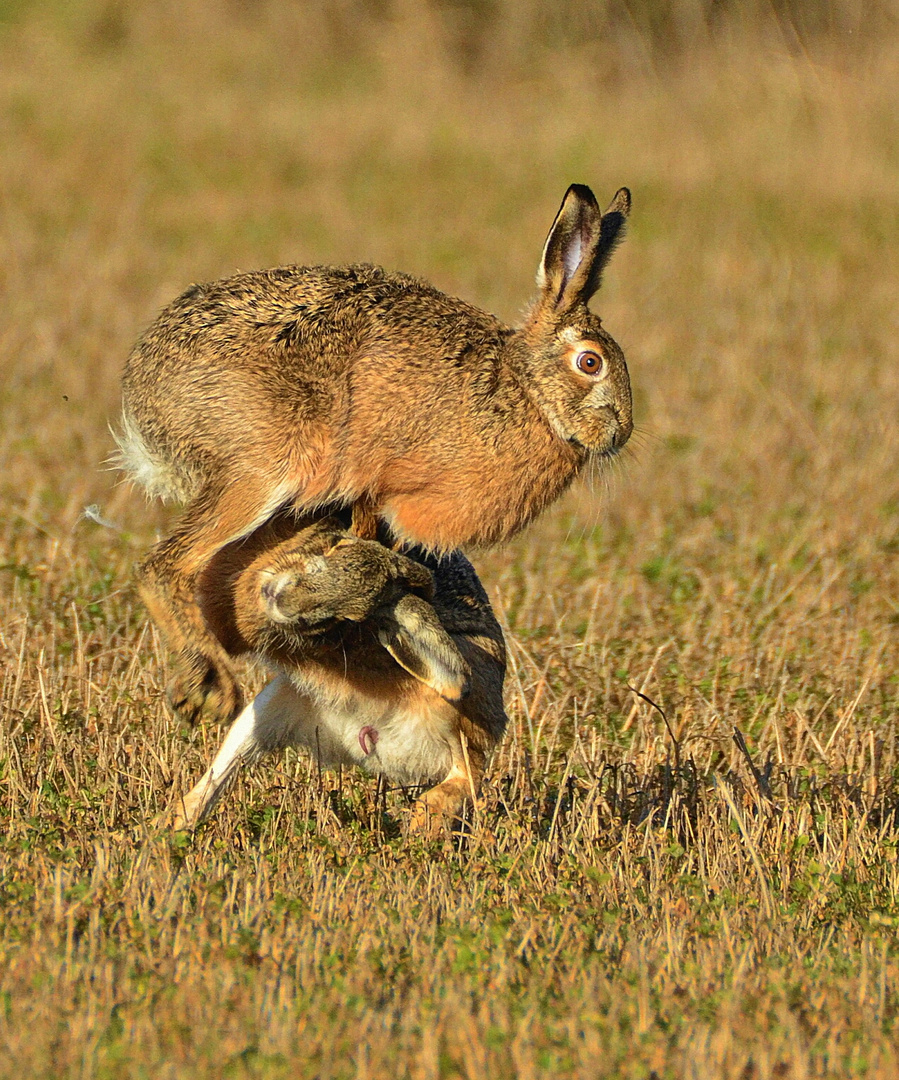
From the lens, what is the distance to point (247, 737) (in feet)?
19.0

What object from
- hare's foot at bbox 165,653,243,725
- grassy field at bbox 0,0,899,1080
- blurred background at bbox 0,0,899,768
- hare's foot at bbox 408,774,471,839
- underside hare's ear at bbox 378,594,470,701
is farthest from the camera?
blurred background at bbox 0,0,899,768

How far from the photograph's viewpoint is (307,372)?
541cm

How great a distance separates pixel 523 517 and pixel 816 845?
151cm

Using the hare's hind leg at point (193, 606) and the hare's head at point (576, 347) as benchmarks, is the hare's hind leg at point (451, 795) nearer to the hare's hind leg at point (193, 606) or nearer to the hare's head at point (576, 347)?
the hare's hind leg at point (193, 606)

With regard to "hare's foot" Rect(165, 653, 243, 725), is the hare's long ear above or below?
above

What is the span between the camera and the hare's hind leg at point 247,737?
18.9ft

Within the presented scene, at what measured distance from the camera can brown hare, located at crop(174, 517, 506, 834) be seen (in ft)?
17.3

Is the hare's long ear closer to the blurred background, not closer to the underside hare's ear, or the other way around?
the blurred background

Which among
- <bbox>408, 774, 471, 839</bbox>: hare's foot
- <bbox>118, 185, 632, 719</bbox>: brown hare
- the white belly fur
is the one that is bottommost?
<bbox>408, 774, 471, 839</bbox>: hare's foot

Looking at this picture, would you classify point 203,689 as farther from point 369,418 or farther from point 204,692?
point 369,418

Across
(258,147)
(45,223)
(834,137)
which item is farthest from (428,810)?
(834,137)

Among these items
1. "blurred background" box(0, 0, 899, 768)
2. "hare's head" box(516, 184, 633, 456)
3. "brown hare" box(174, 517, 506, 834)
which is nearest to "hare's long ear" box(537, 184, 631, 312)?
"hare's head" box(516, 184, 633, 456)

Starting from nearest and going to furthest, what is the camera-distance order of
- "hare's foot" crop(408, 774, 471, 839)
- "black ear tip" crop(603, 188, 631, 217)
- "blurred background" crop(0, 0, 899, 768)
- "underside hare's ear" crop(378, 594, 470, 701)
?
"underside hare's ear" crop(378, 594, 470, 701), "hare's foot" crop(408, 774, 471, 839), "black ear tip" crop(603, 188, 631, 217), "blurred background" crop(0, 0, 899, 768)

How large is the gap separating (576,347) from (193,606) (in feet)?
4.82
